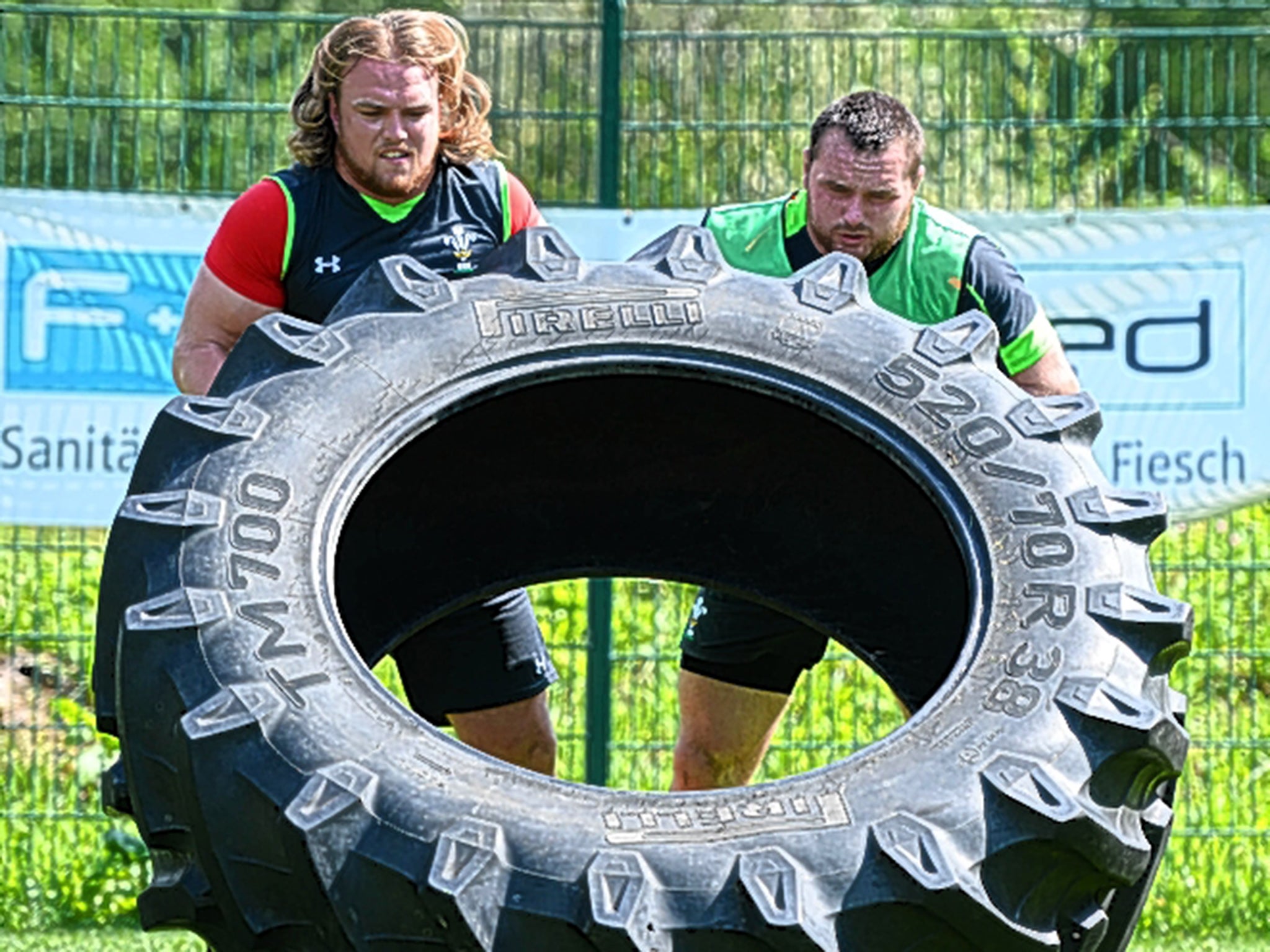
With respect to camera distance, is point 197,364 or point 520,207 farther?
point 520,207

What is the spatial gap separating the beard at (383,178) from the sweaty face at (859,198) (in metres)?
0.84

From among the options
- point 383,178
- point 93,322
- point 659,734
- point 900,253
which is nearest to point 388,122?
point 383,178

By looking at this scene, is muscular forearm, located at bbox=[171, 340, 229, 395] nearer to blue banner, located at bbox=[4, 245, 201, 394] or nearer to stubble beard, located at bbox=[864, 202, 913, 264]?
stubble beard, located at bbox=[864, 202, 913, 264]

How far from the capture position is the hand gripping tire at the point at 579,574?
2.81 meters

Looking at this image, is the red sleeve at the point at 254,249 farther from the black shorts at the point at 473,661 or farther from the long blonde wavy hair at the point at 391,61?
the black shorts at the point at 473,661

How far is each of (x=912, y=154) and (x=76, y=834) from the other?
132 inches

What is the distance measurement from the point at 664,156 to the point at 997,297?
6.57 feet

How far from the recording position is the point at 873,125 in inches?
174

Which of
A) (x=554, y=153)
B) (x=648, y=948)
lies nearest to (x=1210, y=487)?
(x=554, y=153)

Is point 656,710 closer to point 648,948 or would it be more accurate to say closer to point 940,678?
point 940,678

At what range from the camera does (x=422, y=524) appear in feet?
13.7

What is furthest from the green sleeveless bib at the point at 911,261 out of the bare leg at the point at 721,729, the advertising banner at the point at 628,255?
the advertising banner at the point at 628,255

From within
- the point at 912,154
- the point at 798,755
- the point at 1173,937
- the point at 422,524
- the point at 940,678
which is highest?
the point at 912,154

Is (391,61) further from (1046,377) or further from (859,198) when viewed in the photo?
(1046,377)
